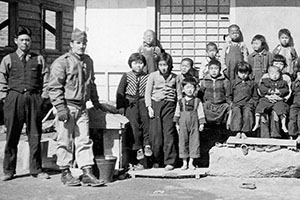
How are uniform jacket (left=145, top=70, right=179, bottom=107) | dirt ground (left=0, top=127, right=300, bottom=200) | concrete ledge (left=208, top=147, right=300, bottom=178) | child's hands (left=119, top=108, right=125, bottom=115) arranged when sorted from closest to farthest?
dirt ground (left=0, top=127, right=300, bottom=200)
concrete ledge (left=208, top=147, right=300, bottom=178)
uniform jacket (left=145, top=70, right=179, bottom=107)
child's hands (left=119, top=108, right=125, bottom=115)

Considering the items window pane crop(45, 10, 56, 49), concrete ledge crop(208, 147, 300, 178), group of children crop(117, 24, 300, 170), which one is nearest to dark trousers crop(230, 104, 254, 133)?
group of children crop(117, 24, 300, 170)

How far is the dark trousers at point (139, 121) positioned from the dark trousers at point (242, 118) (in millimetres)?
1310

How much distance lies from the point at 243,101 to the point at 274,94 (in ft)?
1.56

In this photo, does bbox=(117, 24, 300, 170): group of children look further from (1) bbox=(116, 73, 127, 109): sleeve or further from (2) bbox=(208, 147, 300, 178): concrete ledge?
(2) bbox=(208, 147, 300, 178): concrete ledge

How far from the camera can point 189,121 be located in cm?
846

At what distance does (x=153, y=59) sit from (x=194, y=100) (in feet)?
4.54

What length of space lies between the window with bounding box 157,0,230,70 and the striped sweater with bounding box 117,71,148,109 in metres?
3.04

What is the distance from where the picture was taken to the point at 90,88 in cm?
794

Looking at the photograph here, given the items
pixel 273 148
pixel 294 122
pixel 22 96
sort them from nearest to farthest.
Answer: pixel 22 96 → pixel 273 148 → pixel 294 122

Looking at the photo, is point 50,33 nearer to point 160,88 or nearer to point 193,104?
point 160,88

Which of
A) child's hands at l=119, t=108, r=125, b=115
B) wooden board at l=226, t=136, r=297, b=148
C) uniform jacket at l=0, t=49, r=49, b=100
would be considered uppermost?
uniform jacket at l=0, t=49, r=49, b=100

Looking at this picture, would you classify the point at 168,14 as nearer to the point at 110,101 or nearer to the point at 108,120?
the point at 110,101

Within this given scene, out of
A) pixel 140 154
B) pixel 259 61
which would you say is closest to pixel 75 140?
pixel 140 154

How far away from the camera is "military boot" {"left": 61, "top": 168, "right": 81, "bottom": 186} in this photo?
295 inches
